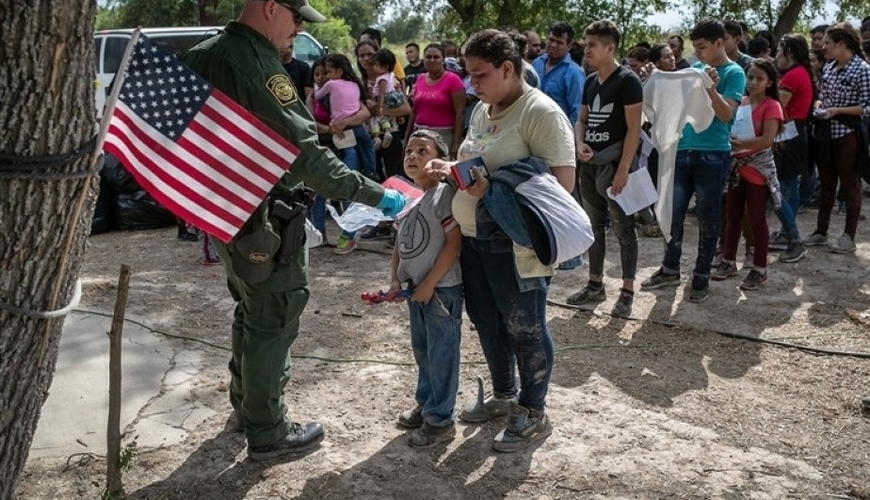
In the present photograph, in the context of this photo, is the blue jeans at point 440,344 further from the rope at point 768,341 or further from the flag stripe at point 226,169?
the rope at point 768,341

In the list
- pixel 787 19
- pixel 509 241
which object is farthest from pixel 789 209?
pixel 787 19

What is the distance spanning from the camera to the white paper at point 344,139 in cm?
780

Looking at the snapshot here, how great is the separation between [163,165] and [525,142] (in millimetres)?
1447

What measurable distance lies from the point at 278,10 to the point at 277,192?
73 centimetres

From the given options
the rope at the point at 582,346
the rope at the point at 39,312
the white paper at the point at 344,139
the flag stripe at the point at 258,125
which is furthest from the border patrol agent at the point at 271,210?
the white paper at the point at 344,139

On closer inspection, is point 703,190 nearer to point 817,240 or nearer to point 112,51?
point 817,240

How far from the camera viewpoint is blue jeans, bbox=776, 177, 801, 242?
23.5ft

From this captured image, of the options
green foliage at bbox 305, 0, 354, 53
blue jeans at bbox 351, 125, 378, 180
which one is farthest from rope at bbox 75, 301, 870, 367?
green foliage at bbox 305, 0, 354, 53

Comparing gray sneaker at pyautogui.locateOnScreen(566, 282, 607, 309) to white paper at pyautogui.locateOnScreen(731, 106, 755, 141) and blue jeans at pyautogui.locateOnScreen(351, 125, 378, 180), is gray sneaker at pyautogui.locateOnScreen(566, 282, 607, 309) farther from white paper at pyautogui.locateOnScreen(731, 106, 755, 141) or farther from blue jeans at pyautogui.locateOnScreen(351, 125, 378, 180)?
blue jeans at pyautogui.locateOnScreen(351, 125, 378, 180)

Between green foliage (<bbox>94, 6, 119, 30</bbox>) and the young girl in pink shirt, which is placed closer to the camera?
the young girl in pink shirt

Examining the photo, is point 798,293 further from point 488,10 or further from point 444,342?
point 488,10

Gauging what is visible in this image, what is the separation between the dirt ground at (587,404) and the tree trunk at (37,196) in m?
1.09

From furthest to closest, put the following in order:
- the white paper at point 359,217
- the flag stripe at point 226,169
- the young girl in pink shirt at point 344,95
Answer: the young girl in pink shirt at point 344,95, the white paper at point 359,217, the flag stripe at point 226,169

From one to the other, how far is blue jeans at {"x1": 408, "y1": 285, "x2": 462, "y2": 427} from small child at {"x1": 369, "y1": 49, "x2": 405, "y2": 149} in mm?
4738
